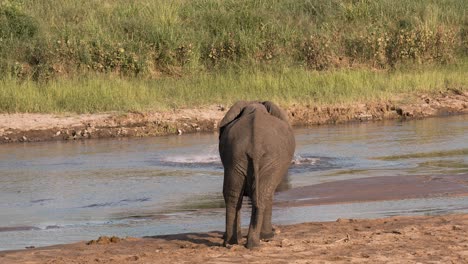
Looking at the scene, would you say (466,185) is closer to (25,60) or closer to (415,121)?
(415,121)

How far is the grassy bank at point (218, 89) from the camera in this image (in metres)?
20.6

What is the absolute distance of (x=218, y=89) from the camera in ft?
72.0

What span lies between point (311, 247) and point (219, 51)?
54.8 feet

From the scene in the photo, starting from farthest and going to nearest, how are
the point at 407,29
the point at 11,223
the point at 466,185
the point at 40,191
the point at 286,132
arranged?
the point at 407,29
the point at 40,191
the point at 466,185
the point at 11,223
the point at 286,132

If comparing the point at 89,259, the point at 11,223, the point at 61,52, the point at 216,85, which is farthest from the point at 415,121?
the point at 89,259

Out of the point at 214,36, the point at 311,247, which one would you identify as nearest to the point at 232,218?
the point at 311,247

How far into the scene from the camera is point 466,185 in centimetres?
1211

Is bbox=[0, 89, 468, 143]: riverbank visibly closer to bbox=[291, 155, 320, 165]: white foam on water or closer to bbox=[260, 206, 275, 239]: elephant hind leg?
bbox=[291, 155, 320, 165]: white foam on water

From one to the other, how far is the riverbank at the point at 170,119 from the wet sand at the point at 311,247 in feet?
32.9

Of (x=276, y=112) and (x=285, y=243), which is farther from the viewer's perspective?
(x=276, y=112)

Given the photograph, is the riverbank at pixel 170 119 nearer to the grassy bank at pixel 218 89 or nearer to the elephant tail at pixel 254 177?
the grassy bank at pixel 218 89

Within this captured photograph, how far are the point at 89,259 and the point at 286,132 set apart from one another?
2.01 m

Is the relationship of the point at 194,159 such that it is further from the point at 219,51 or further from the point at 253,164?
the point at 219,51

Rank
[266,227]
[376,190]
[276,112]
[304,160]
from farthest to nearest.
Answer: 1. [304,160]
2. [376,190]
3. [276,112]
4. [266,227]
